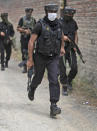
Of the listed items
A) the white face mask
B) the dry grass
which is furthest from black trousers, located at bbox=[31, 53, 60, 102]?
the dry grass

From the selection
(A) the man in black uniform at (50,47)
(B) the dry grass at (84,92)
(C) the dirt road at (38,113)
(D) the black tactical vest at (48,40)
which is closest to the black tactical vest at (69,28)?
(B) the dry grass at (84,92)

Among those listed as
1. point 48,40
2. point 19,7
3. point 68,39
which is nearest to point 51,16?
point 48,40

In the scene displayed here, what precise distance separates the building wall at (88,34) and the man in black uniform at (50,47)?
8.37ft

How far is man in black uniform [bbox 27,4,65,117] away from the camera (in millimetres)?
6656

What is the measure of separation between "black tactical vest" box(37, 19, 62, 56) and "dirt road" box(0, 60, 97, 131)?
1156 millimetres

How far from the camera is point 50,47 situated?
669 cm

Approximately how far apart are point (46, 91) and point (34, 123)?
2762 millimetres

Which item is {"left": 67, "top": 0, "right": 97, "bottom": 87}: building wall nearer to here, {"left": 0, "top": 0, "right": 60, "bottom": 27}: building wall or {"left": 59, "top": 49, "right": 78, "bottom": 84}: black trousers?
{"left": 59, "top": 49, "right": 78, "bottom": 84}: black trousers

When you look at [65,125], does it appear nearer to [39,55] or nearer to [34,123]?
[34,123]

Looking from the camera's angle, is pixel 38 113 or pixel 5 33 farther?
pixel 5 33

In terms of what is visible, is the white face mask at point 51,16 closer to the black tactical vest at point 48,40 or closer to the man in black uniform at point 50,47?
Answer: the man in black uniform at point 50,47

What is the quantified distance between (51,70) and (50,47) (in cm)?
42

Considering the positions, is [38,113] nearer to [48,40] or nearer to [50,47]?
[50,47]

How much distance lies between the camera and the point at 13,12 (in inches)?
682
